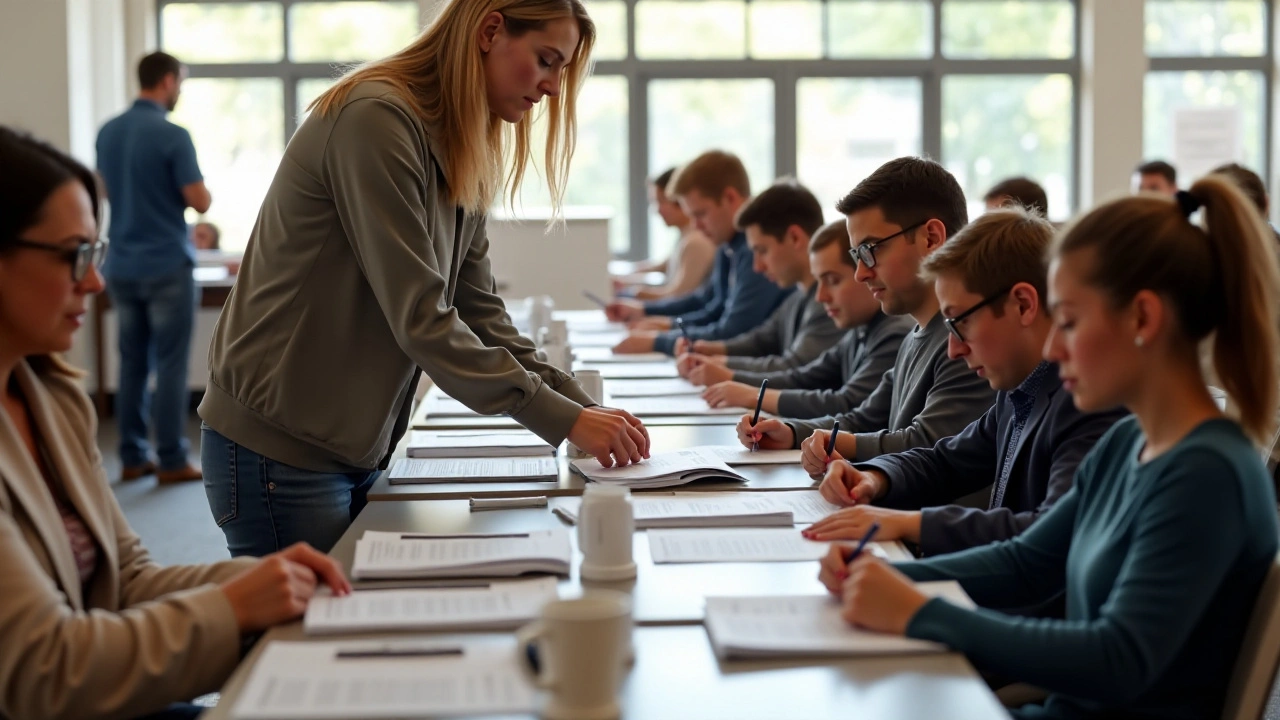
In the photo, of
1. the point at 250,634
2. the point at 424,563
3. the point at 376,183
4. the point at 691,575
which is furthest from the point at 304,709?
the point at 376,183

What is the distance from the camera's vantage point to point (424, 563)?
62.6 inches

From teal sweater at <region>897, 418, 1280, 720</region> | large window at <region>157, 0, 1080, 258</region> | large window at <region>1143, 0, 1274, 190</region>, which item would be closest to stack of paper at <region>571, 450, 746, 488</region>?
teal sweater at <region>897, 418, 1280, 720</region>

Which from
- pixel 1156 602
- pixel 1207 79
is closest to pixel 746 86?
pixel 1207 79

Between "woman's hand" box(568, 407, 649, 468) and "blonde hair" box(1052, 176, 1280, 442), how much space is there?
0.89m

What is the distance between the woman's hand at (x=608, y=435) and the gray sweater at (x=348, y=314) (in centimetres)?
3

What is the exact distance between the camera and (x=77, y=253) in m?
1.41

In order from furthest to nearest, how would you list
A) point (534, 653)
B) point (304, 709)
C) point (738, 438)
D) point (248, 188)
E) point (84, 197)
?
point (248, 188), point (738, 438), point (84, 197), point (534, 653), point (304, 709)

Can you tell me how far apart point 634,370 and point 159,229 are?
2.61 m

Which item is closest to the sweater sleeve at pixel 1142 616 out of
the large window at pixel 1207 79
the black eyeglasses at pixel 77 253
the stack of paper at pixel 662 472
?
the stack of paper at pixel 662 472

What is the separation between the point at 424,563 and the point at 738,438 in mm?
1135

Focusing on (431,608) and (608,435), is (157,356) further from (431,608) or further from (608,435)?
(431,608)

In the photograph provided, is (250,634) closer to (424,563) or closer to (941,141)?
(424,563)

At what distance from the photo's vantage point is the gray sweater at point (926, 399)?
238cm

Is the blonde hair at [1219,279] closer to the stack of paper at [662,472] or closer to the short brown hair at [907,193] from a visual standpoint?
the stack of paper at [662,472]
